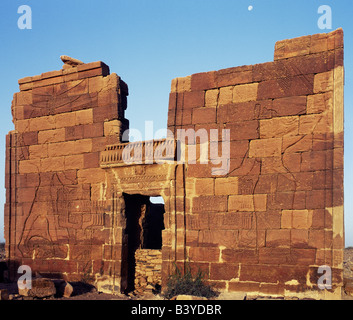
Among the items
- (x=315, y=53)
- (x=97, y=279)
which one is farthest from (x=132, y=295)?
(x=315, y=53)

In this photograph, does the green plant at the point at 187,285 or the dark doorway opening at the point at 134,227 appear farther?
the dark doorway opening at the point at 134,227

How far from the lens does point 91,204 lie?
398 inches

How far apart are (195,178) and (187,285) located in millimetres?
2327

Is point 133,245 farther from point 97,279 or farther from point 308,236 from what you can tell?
point 308,236

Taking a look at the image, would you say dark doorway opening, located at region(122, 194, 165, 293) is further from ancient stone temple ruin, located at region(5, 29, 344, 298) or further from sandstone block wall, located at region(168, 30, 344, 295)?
sandstone block wall, located at region(168, 30, 344, 295)

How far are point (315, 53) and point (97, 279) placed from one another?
714 cm

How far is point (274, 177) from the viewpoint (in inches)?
329

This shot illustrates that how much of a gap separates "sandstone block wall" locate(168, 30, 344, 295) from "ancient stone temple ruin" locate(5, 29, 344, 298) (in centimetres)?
2

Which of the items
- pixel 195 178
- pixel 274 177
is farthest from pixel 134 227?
pixel 274 177

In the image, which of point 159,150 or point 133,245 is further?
point 133,245

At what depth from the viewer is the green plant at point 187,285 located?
844cm

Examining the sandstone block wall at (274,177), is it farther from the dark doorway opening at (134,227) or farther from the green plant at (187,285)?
the dark doorway opening at (134,227)

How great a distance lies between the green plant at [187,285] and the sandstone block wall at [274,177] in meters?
0.20

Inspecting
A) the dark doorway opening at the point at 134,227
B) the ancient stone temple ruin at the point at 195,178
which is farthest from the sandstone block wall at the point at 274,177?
the dark doorway opening at the point at 134,227
